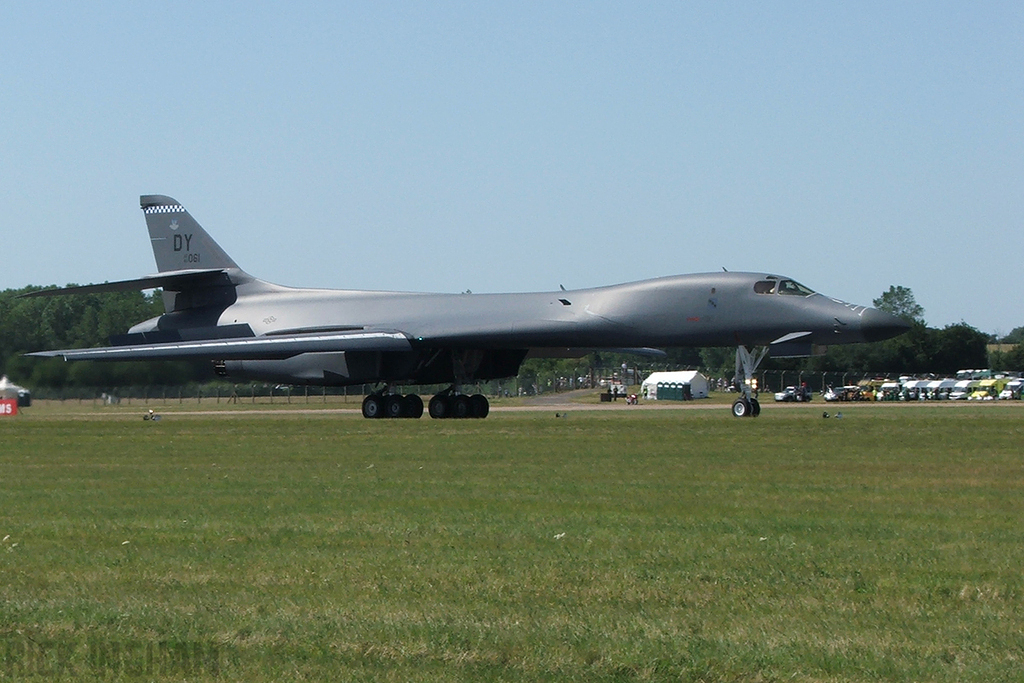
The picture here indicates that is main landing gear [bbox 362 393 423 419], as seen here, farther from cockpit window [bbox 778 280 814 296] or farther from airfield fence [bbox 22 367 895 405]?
cockpit window [bbox 778 280 814 296]

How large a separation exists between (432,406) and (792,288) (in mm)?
9503

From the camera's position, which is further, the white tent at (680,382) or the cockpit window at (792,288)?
the white tent at (680,382)

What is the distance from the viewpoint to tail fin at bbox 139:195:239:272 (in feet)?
125

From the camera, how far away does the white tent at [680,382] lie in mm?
73375

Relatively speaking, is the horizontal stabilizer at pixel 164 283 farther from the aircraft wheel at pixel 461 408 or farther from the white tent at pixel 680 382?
the white tent at pixel 680 382

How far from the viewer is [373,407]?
3412 cm

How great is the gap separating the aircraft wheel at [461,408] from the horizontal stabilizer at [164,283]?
821 centimetres

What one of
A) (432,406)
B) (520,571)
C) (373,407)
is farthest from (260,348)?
(520,571)

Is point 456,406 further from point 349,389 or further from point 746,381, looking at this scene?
point 349,389

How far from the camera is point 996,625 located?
6.11 metres

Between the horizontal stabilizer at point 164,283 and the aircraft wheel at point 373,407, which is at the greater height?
the horizontal stabilizer at point 164,283

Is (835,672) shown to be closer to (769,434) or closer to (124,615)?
(124,615)

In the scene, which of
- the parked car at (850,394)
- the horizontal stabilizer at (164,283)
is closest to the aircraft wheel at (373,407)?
the horizontal stabilizer at (164,283)

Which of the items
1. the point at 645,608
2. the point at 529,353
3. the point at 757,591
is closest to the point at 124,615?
the point at 645,608
